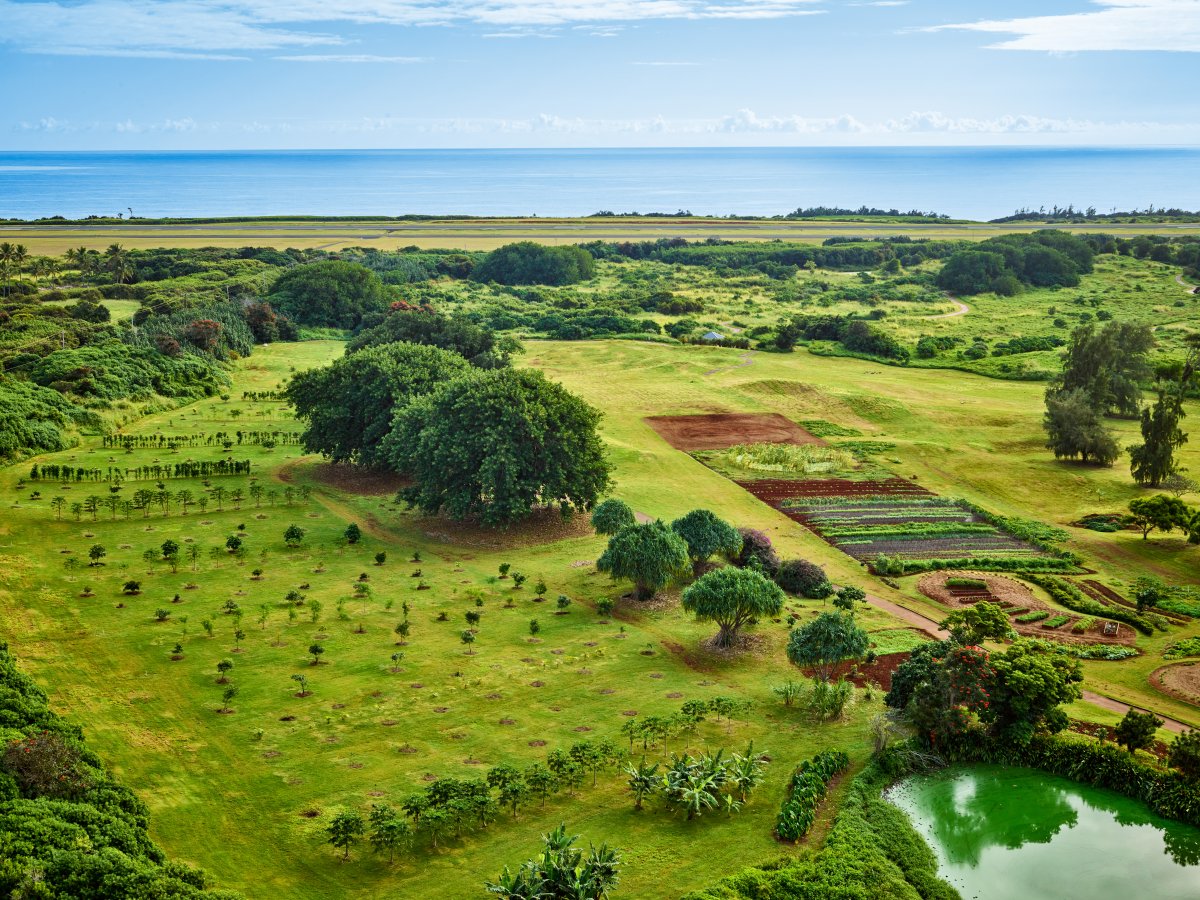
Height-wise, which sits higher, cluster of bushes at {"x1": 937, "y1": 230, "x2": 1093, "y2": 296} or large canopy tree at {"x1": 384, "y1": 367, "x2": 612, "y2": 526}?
cluster of bushes at {"x1": 937, "y1": 230, "x2": 1093, "y2": 296}

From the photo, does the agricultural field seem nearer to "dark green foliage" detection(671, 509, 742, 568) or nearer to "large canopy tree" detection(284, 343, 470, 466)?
"dark green foliage" detection(671, 509, 742, 568)

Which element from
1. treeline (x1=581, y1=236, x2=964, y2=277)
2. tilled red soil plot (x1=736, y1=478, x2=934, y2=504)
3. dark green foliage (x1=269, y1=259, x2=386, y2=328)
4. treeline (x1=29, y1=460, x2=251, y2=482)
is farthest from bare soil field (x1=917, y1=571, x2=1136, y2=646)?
treeline (x1=581, y1=236, x2=964, y2=277)

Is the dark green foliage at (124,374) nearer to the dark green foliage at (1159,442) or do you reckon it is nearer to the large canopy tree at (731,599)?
the large canopy tree at (731,599)

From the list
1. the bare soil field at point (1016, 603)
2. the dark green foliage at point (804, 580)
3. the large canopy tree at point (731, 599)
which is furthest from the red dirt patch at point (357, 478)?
the bare soil field at point (1016, 603)

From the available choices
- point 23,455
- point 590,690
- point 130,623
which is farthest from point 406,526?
point 23,455

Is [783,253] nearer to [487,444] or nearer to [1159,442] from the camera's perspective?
[1159,442]

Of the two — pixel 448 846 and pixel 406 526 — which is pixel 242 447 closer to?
pixel 406 526
